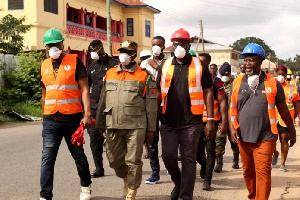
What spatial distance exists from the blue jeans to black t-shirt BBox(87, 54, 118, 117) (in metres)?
1.65

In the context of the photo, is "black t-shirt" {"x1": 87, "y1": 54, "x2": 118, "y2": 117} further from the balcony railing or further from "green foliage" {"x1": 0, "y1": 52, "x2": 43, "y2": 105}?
the balcony railing

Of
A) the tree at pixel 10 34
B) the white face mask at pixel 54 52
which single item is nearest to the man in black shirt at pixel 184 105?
the white face mask at pixel 54 52

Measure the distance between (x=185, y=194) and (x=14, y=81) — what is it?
15.6 metres

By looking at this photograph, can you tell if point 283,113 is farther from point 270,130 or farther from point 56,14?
point 56,14

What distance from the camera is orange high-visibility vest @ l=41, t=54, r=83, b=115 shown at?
5.79m

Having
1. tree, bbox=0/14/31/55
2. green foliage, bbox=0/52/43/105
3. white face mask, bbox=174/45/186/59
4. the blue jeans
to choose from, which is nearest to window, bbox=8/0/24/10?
tree, bbox=0/14/31/55

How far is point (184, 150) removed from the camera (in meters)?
5.85

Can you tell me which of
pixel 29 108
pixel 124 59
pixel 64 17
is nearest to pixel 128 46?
pixel 124 59

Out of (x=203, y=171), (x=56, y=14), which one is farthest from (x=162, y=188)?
(x=56, y=14)

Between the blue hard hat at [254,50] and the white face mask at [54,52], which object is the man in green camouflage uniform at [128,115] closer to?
the white face mask at [54,52]

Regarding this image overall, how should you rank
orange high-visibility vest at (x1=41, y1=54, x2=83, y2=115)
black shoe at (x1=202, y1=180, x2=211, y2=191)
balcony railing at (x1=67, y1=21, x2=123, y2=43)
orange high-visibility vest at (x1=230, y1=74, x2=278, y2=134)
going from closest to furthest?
orange high-visibility vest at (x1=230, y1=74, x2=278, y2=134) < orange high-visibility vest at (x1=41, y1=54, x2=83, y2=115) < black shoe at (x1=202, y1=180, x2=211, y2=191) < balcony railing at (x1=67, y1=21, x2=123, y2=43)

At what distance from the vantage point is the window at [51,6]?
1089 inches

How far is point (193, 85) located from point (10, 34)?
739 inches

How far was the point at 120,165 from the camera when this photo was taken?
5.91m
